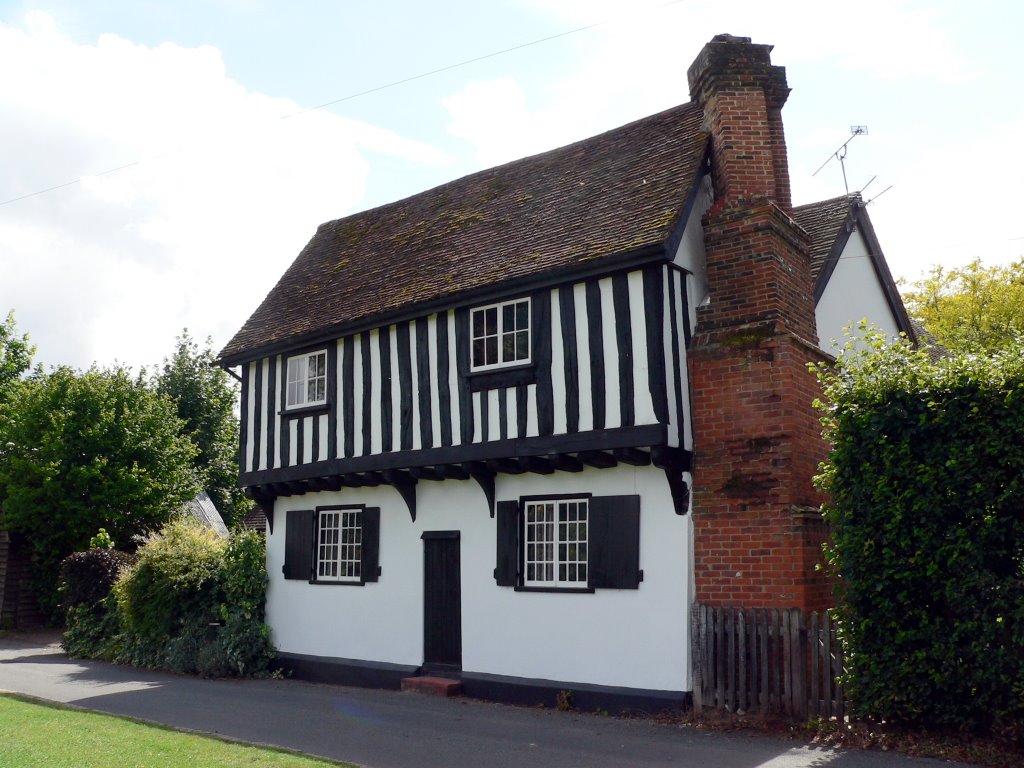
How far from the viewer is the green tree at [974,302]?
2412cm

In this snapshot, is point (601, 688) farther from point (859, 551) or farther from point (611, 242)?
point (611, 242)

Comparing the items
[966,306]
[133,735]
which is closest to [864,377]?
[133,735]

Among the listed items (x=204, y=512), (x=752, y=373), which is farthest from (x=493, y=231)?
(x=204, y=512)

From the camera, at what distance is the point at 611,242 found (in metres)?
11.2

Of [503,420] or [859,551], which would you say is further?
[503,420]

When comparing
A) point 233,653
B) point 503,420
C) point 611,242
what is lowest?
point 233,653

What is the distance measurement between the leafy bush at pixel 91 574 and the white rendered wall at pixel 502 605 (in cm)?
507

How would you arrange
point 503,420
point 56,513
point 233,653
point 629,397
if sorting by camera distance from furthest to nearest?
point 56,513, point 233,653, point 503,420, point 629,397

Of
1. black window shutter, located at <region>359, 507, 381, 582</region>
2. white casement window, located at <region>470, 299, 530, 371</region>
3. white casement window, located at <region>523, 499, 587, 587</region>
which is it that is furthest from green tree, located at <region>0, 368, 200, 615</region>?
white casement window, located at <region>523, 499, 587, 587</region>

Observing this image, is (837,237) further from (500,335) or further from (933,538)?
(933,538)

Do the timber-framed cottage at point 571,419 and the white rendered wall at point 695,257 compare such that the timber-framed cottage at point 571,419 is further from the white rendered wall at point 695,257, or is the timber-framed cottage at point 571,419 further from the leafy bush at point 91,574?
the leafy bush at point 91,574

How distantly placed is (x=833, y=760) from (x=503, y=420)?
5.59 metres

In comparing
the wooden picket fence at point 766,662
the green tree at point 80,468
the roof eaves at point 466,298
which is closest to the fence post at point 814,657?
the wooden picket fence at point 766,662

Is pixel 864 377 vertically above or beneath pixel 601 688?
above
